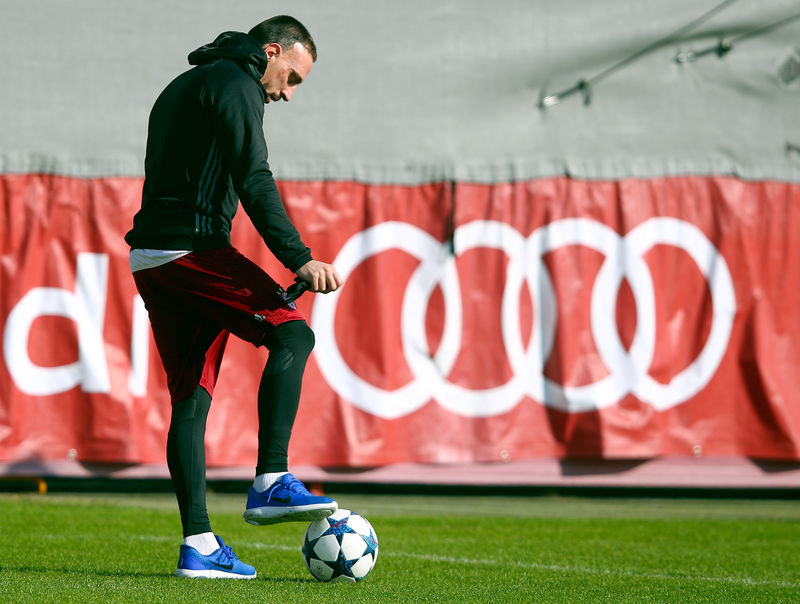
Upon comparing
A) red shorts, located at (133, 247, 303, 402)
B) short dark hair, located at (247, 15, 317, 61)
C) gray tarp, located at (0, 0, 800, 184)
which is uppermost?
gray tarp, located at (0, 0, 800, 184)

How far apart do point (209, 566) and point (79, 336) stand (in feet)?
14.1

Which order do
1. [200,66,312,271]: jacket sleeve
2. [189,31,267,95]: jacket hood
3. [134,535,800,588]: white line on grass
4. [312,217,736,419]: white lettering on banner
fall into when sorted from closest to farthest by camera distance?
1. [200,66,312,271]: jacket sleeve
2. [189,31,267,95]: jacket hood
3. [134,535,800,588]: white line on grass
4. [312,217,736,419]: white lettering on banner

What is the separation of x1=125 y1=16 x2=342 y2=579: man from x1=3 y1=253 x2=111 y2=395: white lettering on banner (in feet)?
13.3

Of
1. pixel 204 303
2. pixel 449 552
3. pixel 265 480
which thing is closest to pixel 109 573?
pixel 265 480

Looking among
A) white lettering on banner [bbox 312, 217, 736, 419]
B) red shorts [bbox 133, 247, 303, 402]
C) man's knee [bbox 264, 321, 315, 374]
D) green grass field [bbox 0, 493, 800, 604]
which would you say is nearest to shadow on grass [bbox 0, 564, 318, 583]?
green grass field [bbox 0, 493, 800, 604]

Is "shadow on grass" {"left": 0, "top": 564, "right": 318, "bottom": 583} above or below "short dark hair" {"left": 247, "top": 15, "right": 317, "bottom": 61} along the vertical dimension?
below

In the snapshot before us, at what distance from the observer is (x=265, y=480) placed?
3232 millimetres

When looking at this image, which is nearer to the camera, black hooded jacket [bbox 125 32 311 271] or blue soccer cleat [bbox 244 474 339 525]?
blue soccer cleat [bbox 244 474 339 525]

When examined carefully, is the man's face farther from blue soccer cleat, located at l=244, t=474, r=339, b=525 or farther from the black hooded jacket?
blue soccer cleat, located at l=244, t=474, r=339, b=525

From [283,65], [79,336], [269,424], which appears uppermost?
[283,65]

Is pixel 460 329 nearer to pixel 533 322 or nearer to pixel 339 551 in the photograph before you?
pixel 533 322

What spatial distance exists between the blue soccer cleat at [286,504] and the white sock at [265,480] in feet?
0.04

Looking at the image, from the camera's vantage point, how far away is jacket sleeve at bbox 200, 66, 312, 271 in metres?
3.27

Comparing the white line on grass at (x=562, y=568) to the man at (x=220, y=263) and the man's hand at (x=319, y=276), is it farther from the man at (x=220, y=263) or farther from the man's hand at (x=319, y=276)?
the man's hand at (x=319, y=276)
